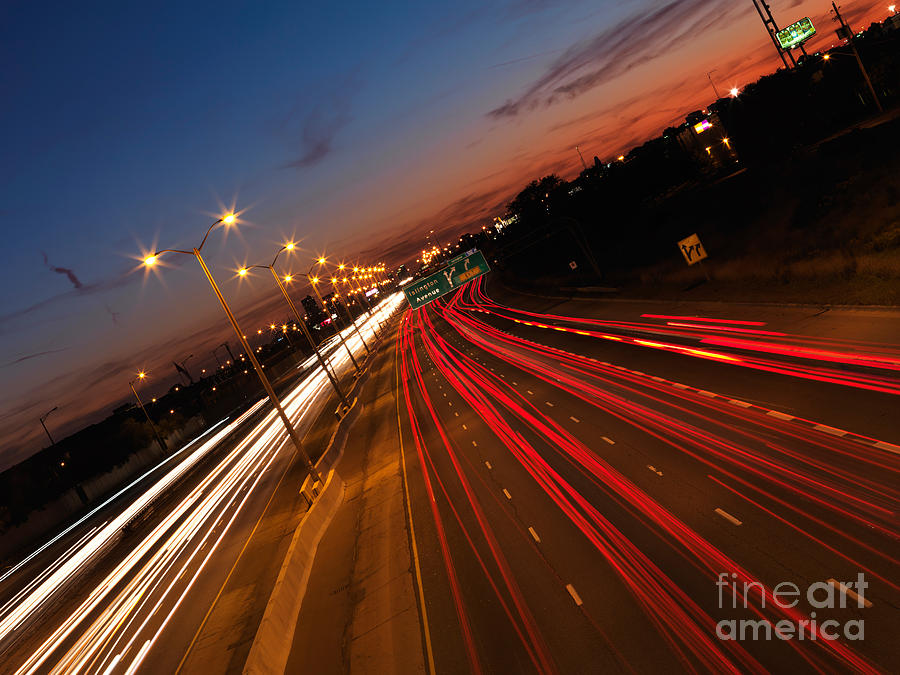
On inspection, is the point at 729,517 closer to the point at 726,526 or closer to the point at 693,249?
the point at 726,526

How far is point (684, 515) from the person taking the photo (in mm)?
12023

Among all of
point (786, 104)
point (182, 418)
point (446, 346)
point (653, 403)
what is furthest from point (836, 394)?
point (182, 418)

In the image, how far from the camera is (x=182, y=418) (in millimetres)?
77062

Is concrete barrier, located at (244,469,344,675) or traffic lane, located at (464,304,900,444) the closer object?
concrete barrier, located at (244,469,344,675)

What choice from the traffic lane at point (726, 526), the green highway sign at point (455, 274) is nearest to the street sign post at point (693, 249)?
the green highway sign at point (455, 274)

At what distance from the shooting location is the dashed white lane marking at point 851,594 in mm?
8062

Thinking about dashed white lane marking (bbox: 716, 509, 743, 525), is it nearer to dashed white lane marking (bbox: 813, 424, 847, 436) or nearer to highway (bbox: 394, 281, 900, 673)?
highway (bbox: 394, 281, 900, 673)

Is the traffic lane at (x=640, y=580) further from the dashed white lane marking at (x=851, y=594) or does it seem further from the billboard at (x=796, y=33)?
the billboard at (x=796, y=33)

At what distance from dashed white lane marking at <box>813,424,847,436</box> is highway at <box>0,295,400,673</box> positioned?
53.8ft

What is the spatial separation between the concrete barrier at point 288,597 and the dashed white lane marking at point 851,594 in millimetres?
11557

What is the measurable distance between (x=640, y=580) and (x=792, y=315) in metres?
18.6

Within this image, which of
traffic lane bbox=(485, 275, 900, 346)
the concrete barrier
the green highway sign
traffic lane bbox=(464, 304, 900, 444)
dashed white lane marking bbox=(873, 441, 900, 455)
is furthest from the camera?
the green highway sign

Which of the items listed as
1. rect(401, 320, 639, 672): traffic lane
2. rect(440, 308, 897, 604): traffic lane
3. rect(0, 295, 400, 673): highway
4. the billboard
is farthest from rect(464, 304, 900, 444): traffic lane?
the billboard

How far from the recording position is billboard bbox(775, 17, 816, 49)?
10119 centimetres
